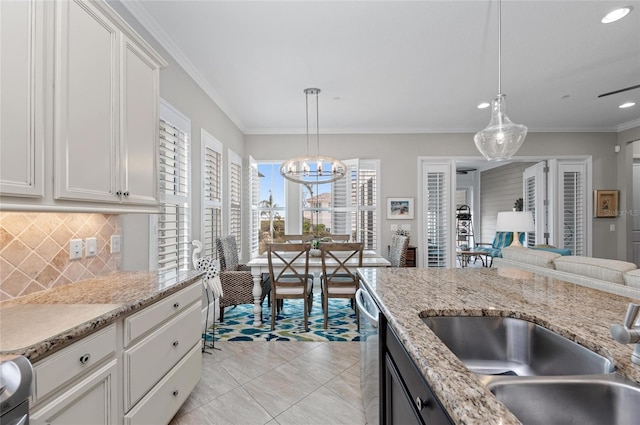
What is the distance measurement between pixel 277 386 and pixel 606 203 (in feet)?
21.2

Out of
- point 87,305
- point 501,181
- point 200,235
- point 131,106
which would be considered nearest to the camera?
point 87,305

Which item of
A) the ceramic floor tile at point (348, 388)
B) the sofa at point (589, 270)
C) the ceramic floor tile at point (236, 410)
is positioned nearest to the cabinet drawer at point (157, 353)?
the ceramic floor tile at point (236, 410)

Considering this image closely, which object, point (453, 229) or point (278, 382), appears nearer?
point (278, 382)

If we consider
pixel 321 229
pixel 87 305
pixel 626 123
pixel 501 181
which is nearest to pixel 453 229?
pixel 321 229

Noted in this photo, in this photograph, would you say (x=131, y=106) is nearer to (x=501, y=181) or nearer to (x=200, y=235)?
(x=200, y=235)

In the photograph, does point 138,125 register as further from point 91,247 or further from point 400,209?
point 400,209

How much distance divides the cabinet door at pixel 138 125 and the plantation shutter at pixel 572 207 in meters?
6.52

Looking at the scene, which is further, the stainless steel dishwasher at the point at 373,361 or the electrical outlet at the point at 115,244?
the electrical outlet at the point at 115,244

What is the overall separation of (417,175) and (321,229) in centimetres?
201

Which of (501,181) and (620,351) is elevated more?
(501,181)

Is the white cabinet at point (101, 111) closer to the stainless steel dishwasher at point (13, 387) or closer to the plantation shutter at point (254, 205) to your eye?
the stainless steel dishwasher at point (13, 387)

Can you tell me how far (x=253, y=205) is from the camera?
5434mm

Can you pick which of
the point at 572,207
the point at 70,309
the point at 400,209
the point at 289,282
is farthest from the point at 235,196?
the point at 572,207

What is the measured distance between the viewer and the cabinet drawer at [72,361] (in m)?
0.98
